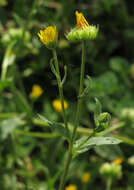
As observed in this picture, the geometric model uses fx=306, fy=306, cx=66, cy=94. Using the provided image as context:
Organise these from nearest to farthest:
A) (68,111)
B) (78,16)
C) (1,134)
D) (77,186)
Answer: (78,16), (1,134), (77,186), (68,111)

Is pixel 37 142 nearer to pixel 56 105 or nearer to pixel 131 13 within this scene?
pixel 56 105

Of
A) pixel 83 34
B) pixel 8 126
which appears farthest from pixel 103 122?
pixel 8 126

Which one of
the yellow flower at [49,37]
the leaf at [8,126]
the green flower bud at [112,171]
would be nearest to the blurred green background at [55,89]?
the leaf at [8,126]

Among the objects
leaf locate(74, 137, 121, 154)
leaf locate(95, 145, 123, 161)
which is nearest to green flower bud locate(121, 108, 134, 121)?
leaf locate(95, 145, 123, 161)

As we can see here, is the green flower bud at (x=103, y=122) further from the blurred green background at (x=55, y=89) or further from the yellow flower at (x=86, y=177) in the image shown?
the yellow flower at (x=86, y=177)

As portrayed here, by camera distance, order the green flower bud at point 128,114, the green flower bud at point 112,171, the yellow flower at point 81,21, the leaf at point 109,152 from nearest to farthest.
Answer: the yellow flower at point 81,21, the green flower bud at point 112,171, the leaf at point 109,152, the green flower bud at point 128,114

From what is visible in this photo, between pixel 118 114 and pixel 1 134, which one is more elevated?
pixel 1 134

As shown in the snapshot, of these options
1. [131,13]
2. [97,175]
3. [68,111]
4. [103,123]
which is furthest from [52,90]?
[103,123]
